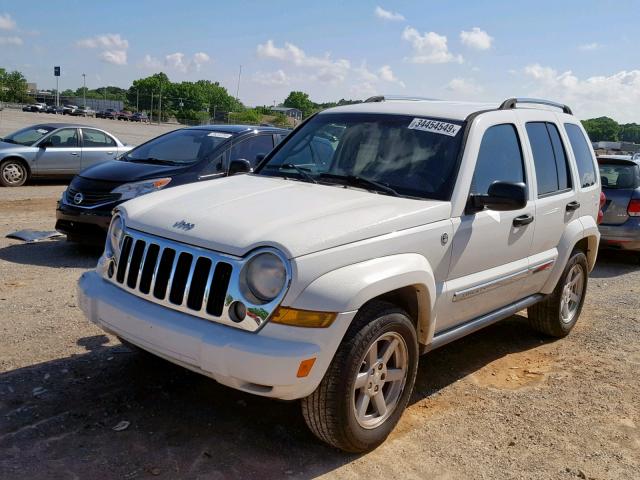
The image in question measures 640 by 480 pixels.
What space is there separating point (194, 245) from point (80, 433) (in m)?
1.25

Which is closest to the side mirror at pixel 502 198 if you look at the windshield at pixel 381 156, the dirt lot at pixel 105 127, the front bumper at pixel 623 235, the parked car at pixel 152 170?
the windshield at pixel 381 156

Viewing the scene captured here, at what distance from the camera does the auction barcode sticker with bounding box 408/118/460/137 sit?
4.41 meters

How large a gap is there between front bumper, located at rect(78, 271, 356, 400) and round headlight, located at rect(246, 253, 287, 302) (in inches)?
6.4

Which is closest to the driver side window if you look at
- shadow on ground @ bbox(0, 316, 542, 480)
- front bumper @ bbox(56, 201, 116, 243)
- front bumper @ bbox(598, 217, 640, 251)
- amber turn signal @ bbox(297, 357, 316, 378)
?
front bumper @ bbox(56, 201, 116, 243)

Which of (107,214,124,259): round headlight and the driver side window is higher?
(107,214,124,259): round headlight

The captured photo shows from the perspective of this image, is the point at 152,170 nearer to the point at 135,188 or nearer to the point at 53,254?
the point at 135,188

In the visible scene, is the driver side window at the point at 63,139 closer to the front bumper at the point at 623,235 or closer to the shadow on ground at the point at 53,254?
the shadow on ground at the point at 53,254

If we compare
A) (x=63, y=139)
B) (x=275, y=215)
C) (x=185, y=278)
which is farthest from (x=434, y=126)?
(x=63, y=139)

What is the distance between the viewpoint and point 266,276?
3266 mm

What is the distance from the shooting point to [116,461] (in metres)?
3.37

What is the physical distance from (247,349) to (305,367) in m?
0.29

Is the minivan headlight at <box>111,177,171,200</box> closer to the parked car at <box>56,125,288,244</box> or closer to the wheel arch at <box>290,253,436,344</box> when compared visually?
the parked car at <box>56,125,288,244</box>

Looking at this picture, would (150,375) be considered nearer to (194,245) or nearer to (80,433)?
(80,433)

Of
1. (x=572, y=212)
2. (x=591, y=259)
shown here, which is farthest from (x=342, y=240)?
(x=591, y=259)
